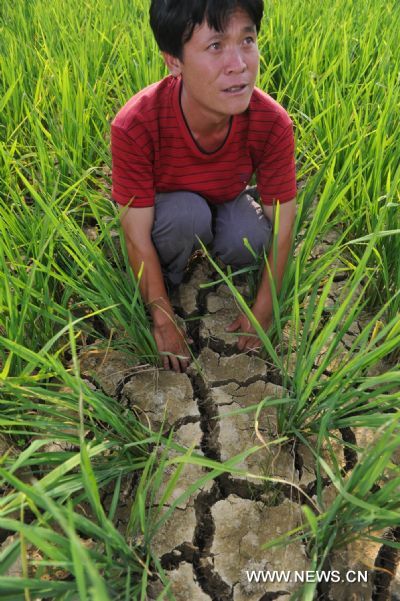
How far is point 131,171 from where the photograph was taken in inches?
46.4

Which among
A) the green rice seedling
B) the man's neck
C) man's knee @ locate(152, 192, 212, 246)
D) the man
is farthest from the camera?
man's knee @ locate(152, 192, 212, 246)

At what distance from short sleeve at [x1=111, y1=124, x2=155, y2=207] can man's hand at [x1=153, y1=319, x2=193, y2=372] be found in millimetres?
284

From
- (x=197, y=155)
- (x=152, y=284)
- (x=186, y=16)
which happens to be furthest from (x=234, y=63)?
(x=152, y=284)

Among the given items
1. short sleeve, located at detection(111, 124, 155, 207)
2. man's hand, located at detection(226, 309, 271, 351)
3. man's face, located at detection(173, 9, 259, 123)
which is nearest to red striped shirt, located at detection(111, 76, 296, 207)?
short sleeve, located at detection(111, 124, 155, 207)

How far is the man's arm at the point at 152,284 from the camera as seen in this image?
4.02ft

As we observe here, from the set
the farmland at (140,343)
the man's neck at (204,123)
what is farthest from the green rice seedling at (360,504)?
the man's neck at (204,123)

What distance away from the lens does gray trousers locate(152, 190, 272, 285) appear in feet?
4.25

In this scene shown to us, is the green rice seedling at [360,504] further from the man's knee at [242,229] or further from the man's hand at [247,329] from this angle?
the man's knee at [242,229]

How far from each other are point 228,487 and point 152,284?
1.61 ft

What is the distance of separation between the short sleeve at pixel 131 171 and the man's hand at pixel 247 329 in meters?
0.35

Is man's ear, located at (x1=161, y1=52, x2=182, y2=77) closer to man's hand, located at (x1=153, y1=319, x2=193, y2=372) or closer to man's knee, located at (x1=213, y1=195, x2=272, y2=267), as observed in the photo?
man's knee, located at (x1=213, y1=195, x2=272, y2=267)

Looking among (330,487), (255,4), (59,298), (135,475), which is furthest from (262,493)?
(255,4)

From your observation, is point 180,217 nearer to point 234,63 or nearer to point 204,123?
point 204,123

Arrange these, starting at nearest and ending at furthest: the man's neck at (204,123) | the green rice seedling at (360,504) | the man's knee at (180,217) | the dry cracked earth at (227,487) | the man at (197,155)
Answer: the green rice seedling at (360,504) → the dry cracked earth at (227,487) → the man at (197,155) → the man's neck at (204,123) → the man's knee at (180,217)
